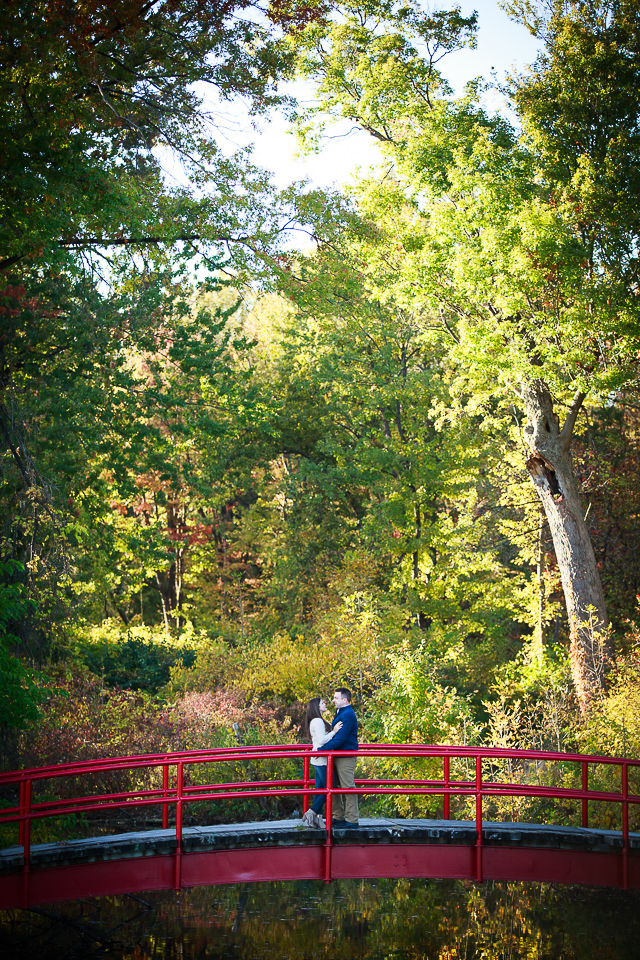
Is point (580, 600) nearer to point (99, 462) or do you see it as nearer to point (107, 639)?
point (99, 462)

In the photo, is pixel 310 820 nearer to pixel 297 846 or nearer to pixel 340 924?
pixel 297 846

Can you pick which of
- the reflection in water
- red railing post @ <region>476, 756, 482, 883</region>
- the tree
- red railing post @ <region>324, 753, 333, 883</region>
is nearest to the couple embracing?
red railing post @ <region>324, 753, 333, 883</region>

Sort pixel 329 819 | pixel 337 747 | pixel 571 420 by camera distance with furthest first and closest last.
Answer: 1. pixel 571 420
2. pixel 337 747
3. pixel 329 819

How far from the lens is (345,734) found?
11031 millimetres

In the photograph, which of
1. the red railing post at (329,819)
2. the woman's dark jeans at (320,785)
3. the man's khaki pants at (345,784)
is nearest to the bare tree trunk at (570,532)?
the man's khaki pants at (345,784)

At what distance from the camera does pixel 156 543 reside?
21.4m

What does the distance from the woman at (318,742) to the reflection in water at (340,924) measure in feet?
10.9

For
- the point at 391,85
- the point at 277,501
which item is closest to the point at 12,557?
the point at 391,85

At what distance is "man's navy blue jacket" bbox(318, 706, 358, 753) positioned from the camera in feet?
36.2

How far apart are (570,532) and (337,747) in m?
11.6

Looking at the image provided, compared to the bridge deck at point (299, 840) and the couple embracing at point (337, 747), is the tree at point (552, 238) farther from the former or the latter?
the couple embracing at point (337, 747)

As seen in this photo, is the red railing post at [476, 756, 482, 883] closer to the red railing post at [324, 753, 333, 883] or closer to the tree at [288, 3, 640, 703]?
the red railing post at [324, 753, 333, 883]

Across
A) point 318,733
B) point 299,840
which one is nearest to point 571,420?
point 318,733

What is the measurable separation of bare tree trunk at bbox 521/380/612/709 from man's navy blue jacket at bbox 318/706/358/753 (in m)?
10.0
